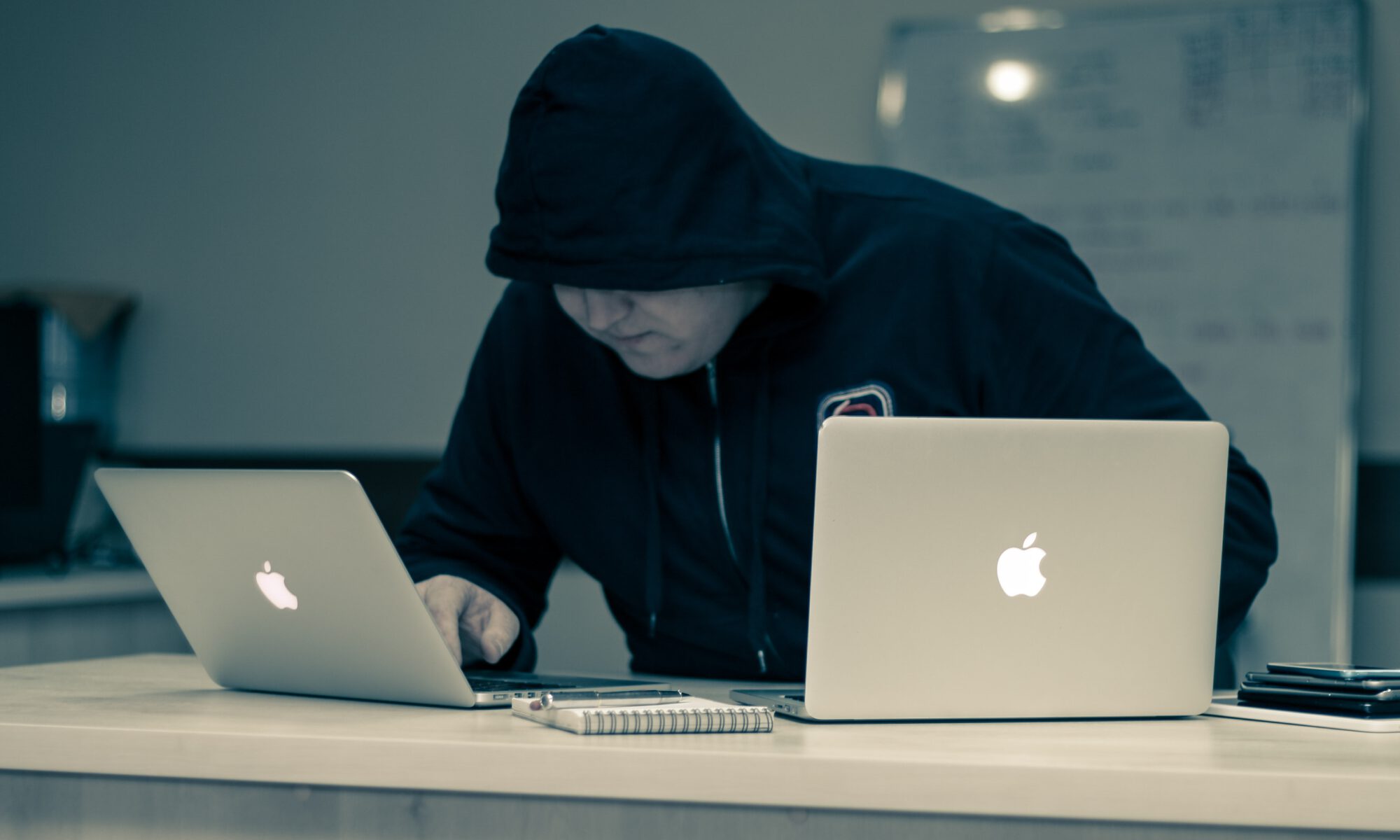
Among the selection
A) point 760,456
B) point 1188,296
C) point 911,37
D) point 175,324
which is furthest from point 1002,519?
point 175,324

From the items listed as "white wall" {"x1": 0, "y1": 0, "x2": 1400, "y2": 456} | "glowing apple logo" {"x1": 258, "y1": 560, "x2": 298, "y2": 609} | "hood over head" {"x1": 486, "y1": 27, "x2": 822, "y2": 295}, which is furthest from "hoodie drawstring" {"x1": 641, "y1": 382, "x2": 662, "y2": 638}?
"white wall" {"x1": 0, "y1": 0, "x2": 1400, "y2": 456}

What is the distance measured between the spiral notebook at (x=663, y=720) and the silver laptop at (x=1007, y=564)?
0.06 meters

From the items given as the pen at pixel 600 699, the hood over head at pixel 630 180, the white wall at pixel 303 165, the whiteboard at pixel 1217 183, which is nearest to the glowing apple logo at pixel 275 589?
the pen at pixel 600 699

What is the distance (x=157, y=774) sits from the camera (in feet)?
3.10

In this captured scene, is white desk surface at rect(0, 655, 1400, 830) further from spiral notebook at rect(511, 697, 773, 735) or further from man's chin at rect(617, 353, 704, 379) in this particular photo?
man's chin at rect(617, 353, 704, 379)

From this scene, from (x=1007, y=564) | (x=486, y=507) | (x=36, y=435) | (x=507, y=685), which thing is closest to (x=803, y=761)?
(x=1007, y=564)

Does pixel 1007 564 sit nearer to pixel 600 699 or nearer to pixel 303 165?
pixel 600 699

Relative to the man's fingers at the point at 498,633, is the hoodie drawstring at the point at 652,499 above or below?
above

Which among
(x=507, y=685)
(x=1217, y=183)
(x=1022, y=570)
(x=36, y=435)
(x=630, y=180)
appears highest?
(x=1217, y=183)

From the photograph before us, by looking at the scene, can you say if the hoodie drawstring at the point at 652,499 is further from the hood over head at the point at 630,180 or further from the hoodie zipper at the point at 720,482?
the hood over head at the point at 630,180

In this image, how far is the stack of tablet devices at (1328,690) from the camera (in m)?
1.04

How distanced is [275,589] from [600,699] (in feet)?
0.97

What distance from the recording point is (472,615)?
133 cm

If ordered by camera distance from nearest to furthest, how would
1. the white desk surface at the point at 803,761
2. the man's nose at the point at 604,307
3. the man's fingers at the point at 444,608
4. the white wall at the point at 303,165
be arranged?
1. the white desk surface at the point at 803,761
2. the man's fingers at the point at 444,608
3. the man's nose at the point at 604,307
4. the white wall at the point at 303,165
